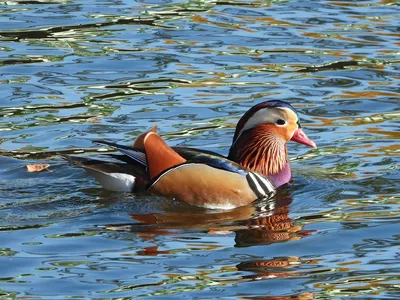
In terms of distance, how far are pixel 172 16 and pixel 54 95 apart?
3.85 m

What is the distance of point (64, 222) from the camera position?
10078 millimetres

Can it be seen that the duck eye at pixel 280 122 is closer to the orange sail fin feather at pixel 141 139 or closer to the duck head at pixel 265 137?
the duck head at pixel 265 137

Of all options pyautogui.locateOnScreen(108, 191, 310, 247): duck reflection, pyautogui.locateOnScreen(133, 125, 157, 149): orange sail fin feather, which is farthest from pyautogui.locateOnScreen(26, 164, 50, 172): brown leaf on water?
pyautogui.locateOnScreen(108, 191, 310, 247): duck reflection

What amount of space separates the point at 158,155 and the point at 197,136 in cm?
201

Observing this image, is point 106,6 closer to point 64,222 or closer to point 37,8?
point 37,8

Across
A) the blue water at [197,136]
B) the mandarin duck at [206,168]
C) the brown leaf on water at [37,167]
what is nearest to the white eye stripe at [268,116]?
the mandarin duck at [206,168]

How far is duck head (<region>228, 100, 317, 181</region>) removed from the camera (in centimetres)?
1143

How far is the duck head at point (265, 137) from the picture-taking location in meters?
11.4

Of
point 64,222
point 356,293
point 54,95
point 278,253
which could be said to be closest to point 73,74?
point 54,95

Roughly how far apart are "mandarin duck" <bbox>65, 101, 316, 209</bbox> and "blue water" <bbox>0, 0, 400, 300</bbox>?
174mm

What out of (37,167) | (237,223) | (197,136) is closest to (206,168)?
(237,223)

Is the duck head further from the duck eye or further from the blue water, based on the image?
the blue water

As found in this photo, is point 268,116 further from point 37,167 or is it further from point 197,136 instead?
point 37,167

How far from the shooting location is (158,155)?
10812mm
